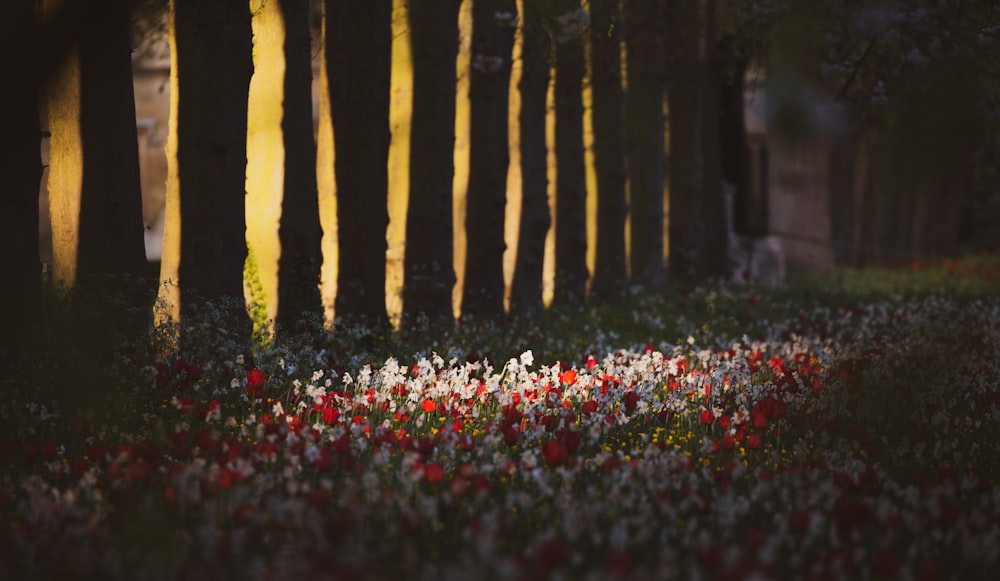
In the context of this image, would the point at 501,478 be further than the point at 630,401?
No

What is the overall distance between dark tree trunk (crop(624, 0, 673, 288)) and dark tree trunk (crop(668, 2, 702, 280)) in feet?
4.64

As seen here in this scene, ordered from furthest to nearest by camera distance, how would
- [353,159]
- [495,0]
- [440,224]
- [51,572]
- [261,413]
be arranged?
[495,0], [440,224], [353,159], [261,413], [51,572]

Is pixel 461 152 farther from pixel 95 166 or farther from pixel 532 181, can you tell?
pixel 95 166

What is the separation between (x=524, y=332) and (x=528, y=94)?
160 inches

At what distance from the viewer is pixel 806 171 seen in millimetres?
29547

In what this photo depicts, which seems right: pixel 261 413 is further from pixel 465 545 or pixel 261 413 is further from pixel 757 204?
pixel 757 204

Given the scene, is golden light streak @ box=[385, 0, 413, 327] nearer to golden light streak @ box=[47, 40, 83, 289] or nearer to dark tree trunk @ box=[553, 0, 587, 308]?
dark tree trunk @ box=[553, 0, 587, 308]

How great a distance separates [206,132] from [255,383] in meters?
3.21

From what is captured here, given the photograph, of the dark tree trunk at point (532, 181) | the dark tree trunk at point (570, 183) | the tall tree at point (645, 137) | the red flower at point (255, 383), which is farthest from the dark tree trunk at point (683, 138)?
the red flower at point (255, 383)

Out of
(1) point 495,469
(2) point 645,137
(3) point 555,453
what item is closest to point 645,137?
(2) point 645,137

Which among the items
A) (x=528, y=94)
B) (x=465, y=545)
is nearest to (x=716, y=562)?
(x=465, y=545)

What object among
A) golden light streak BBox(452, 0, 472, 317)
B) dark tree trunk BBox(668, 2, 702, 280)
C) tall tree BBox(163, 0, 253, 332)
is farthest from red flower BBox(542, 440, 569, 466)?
dark tree trunk BBox(668, 2, 702, 280)

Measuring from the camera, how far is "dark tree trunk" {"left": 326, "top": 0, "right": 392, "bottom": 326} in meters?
12.5

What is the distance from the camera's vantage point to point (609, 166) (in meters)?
19.7
